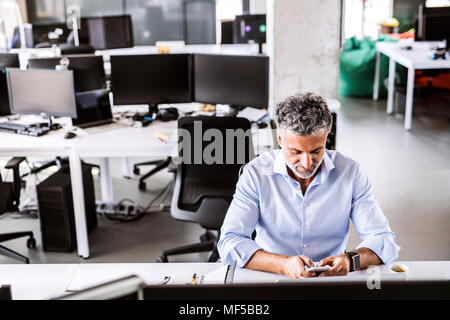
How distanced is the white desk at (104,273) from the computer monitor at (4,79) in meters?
2.63

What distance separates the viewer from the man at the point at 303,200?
79.1 inches

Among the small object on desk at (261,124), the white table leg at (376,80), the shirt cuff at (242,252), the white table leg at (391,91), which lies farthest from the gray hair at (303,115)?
the white table leg at (376,80)

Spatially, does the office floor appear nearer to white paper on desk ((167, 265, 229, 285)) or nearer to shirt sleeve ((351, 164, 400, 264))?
shirt sleeve ((351, 164, 400, 264))

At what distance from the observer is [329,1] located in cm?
441

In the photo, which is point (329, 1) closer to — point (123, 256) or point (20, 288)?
point (123, 256)

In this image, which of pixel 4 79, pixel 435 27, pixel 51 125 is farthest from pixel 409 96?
pixel 4 79

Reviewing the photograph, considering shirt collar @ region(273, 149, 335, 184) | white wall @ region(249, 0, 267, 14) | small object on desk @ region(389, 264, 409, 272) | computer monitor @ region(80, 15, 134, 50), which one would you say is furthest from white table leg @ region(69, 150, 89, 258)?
white wall @ region(249, 0, 267, 14)

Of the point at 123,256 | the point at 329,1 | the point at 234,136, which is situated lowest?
the point at 123,256

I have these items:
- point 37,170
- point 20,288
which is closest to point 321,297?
point 20,288

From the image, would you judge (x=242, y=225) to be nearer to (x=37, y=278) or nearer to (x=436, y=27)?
(x=37, y=278)

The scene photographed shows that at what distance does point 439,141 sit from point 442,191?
1596 millimetres

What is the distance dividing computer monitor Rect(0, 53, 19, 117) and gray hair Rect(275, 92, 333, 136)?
2940 mm

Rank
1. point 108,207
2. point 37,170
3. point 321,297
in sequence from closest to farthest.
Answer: point 321,297 → point 108,207 → point 37,170

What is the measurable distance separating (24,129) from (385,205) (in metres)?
→ 2.79
